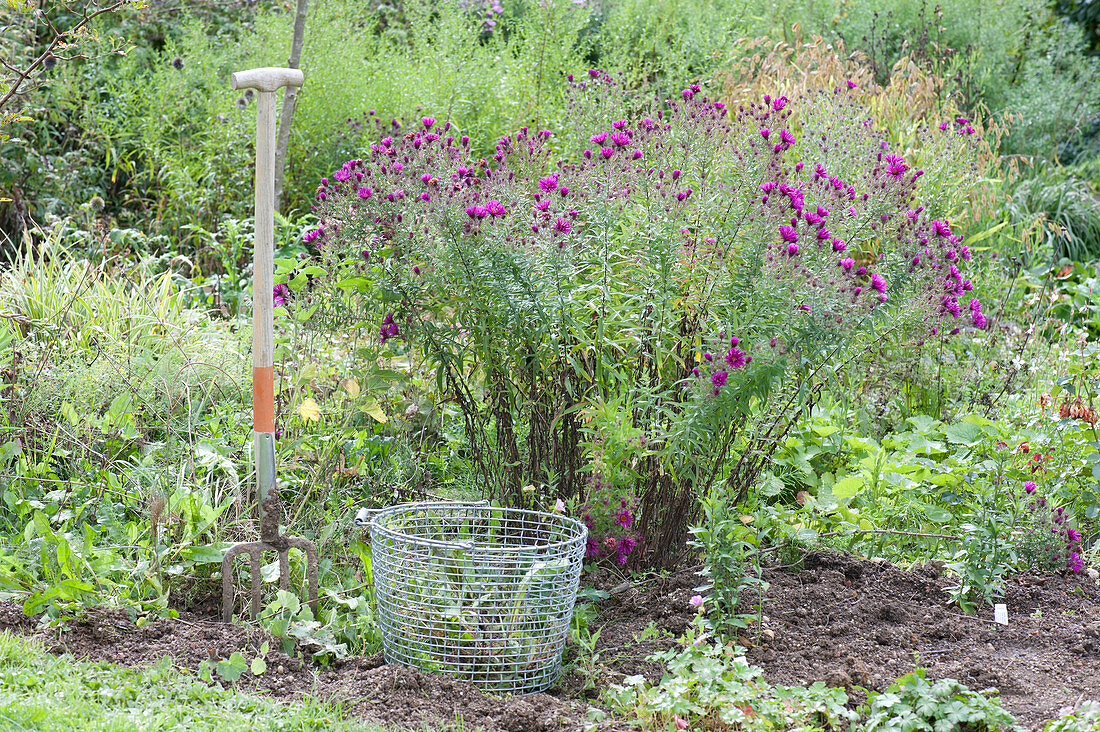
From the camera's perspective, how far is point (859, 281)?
282 cm

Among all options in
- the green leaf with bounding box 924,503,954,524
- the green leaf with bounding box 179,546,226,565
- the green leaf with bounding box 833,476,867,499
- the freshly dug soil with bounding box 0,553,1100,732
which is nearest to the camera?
the freshly dug soil with bounding box 0,553,1100,732

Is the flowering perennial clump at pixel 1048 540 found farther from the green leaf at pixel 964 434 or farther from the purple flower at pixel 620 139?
the purple flower at pixel 620 139

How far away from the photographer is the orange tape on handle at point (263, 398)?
112 inches

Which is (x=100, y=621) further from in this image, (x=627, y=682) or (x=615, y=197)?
(x=615, y=197)

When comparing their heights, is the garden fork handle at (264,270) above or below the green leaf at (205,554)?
above

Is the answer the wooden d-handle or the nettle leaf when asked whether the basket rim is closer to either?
the nettle leaf

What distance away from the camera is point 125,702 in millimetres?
2406

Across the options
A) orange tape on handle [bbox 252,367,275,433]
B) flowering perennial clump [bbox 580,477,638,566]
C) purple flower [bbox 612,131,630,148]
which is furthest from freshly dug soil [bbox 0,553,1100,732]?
purple flower [bbox 612,131,630,148]

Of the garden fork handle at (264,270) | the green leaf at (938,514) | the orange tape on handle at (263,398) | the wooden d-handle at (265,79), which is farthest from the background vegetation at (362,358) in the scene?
the wooden d-handle at (265,79)

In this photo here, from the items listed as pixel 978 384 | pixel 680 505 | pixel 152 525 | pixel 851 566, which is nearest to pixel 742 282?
pixel 680 505

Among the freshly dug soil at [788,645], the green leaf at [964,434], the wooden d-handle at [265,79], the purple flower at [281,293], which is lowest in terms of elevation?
the freshly dug soil at [788,645]

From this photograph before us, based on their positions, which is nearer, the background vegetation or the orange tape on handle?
the orange tape on handle

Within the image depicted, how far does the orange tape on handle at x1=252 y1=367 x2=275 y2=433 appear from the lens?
284cm

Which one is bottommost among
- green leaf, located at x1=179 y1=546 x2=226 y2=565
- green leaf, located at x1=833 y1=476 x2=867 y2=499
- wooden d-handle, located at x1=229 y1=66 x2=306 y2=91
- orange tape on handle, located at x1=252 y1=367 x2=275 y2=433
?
green leaf, located at x1=179 y1=546 x2=226 y2=565
